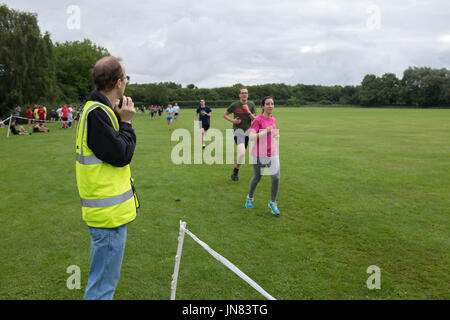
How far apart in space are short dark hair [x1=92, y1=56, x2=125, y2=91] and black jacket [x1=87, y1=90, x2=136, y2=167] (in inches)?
3.6

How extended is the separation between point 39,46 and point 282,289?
52.0m

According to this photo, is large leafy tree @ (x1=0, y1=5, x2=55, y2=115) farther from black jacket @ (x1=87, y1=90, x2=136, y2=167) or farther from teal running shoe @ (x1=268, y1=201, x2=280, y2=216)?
black jacket @ (x1=87, y1=90, x2=136, y2=167)

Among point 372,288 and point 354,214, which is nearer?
point 372,288

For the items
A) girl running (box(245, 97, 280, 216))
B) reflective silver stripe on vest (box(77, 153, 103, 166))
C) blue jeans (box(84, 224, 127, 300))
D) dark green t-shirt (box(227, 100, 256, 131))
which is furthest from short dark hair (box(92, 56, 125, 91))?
dark green t-shirt (box(227, 100, 256, 131))

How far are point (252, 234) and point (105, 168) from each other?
3538 mm

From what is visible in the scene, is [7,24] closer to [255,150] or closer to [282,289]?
[255,150]

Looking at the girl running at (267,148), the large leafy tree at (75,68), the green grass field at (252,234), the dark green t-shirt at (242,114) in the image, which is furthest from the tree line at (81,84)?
the girl running at (267,148)

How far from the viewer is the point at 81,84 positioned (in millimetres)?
69688

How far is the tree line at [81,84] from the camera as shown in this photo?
42.4 m

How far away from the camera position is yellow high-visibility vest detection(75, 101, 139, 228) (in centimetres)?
233

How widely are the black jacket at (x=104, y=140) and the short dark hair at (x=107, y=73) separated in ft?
0.30
